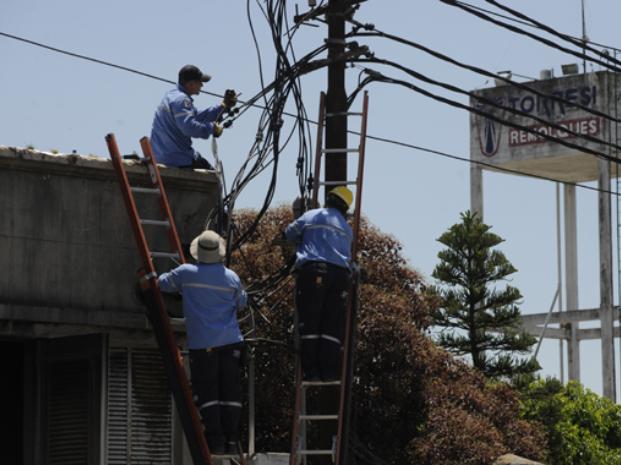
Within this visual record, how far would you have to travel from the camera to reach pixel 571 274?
5278cm

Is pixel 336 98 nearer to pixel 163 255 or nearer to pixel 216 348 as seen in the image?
pixel 163 255

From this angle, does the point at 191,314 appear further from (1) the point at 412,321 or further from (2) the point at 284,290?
(1) the point at 412,321

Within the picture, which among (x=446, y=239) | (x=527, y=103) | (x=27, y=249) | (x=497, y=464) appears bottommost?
(x=497, y=464)

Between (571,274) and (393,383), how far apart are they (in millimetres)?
19427

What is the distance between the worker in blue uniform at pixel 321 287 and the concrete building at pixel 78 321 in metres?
1.23

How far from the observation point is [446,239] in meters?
42.0

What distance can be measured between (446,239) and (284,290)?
33.2ft

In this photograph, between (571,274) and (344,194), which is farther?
(571,274)

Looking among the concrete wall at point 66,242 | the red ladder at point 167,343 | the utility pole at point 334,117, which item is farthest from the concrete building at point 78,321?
the utility pole at point 334,117

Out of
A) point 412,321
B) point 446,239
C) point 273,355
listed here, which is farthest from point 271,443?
point 446,239

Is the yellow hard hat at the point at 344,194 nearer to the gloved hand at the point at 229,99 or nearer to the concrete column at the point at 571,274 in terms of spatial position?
the gloved hand at the point at 229,99

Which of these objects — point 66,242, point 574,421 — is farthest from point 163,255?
point 574,421

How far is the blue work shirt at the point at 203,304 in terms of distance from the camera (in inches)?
697

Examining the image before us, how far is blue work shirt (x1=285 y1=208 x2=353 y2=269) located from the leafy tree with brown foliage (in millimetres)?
13045
